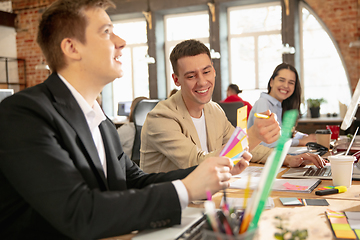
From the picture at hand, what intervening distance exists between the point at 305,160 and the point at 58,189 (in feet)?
4.50

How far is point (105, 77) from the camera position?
1.09m

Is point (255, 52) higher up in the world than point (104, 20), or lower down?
higher up

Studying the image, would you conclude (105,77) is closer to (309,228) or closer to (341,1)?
(309,228)

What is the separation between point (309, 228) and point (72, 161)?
658 millimetres

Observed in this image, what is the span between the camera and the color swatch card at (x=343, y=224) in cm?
80

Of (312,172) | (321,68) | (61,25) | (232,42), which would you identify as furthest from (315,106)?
(61,25)

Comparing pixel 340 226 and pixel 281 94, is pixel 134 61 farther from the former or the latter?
pixel 340 226

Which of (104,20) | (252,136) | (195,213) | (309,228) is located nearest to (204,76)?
(252,136)

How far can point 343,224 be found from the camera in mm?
874

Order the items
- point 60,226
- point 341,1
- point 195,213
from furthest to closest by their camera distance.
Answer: point 341,1
point 195,213
point 60,226

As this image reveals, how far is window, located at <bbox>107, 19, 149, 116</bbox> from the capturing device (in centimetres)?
857

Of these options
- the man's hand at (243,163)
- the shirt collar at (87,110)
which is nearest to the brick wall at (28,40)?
the shirt collar at (87,110)

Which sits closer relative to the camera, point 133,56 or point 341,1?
point 341,1

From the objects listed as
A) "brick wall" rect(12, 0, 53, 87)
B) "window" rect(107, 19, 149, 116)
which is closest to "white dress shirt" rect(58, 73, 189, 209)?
"window" rect(107, 19, 149, 116)
